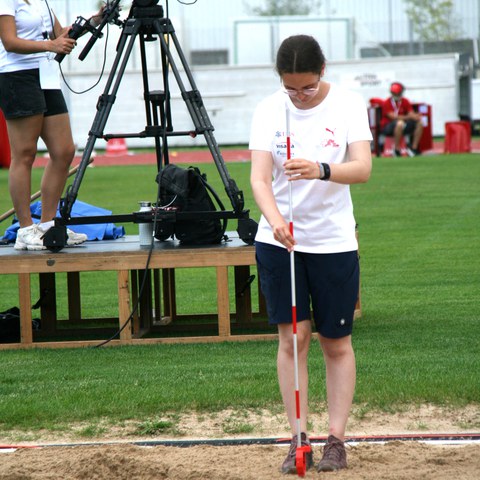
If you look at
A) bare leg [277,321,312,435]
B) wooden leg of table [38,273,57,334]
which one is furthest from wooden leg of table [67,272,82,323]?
bare leg [277,321,312,435]

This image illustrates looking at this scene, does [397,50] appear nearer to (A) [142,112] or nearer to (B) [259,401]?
(A) [142,112]

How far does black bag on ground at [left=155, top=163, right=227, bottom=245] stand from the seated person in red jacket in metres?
20.7

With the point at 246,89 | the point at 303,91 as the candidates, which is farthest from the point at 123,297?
the point at 246,89

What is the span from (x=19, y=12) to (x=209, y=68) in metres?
30.5

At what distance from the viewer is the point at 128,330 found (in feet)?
27.1

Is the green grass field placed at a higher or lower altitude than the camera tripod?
lower

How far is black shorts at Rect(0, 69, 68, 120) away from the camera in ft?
26.7

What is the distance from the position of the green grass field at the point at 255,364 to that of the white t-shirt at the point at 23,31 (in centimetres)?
196

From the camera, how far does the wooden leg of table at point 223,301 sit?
26.2 feet

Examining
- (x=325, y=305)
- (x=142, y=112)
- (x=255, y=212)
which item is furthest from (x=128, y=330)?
(x=142, y=112)

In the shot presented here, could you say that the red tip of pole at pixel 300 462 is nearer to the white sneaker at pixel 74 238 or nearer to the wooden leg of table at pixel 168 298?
the white sneaker at pixel 74 238

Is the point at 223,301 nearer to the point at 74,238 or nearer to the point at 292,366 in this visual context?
the point at 74,238

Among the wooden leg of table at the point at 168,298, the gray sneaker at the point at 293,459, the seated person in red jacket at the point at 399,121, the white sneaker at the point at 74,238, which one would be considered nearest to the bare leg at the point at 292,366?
the gray sneaker at the point at 293,459

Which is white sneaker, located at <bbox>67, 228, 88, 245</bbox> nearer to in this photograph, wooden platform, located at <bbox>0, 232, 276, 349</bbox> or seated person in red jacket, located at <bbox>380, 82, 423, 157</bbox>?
wooden platform, located at <bbox>0, 232, 276, 349</bbox>
